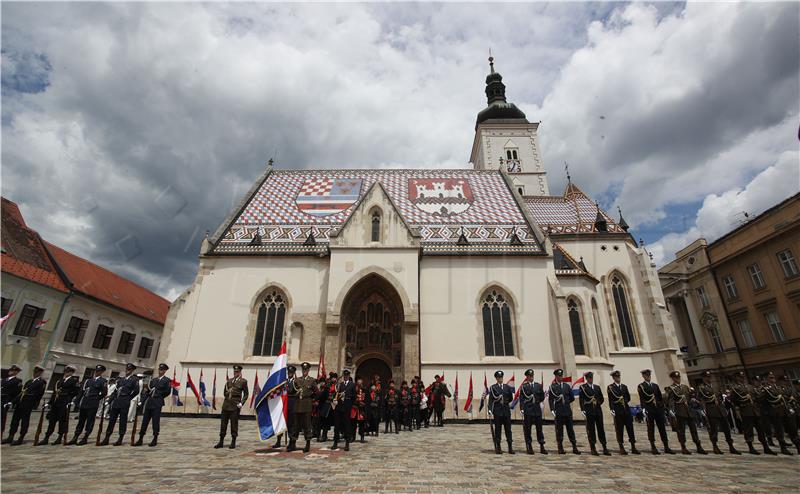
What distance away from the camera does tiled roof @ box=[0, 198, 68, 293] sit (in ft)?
68.5

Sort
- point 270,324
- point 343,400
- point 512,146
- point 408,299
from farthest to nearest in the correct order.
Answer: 1. point 512,146
2. point 270,324
3. point 408,299
4. point 343,400

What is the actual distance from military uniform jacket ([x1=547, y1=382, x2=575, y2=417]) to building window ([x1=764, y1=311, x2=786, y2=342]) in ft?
76.2

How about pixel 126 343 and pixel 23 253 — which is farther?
pixel 126 343

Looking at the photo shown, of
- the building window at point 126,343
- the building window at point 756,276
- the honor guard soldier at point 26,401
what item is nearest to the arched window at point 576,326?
the building window at point 756,276

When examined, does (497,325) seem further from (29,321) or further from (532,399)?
(29,321)

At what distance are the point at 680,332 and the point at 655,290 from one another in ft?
44.8

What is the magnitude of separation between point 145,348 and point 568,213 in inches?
1338

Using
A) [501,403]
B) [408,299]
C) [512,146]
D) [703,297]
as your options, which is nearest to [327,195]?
[408,299]

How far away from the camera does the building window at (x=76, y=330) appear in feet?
75.4

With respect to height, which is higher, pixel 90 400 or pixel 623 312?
pixel 623 312

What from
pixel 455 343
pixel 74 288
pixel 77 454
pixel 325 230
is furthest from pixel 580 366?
pixel 74 288

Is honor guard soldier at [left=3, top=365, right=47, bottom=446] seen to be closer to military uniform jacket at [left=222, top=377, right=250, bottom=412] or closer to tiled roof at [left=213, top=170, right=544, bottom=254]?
military uniform jacket at [left=222, top=377, right=250, bottom=412]

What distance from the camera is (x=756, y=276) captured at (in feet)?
82.1

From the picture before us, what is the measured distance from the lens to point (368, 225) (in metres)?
19.2
